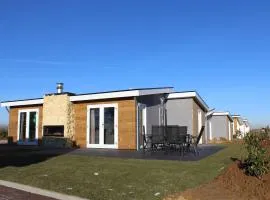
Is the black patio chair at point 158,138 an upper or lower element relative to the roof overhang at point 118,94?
lower

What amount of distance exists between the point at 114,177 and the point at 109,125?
892 centimetres

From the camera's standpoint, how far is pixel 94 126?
17.2 m

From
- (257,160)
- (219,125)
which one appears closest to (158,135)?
(257,160)

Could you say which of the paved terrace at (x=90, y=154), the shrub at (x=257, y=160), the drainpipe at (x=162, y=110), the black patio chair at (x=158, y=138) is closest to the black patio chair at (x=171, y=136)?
the black patio chair at (x=158, y=138)

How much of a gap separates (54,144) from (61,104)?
2.26 metres

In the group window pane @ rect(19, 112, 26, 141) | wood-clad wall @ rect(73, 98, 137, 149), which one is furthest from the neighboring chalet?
window pane @ rect(19, 112, 26, 141)

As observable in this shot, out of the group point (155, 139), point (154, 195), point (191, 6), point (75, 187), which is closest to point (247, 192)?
point (154, 195)

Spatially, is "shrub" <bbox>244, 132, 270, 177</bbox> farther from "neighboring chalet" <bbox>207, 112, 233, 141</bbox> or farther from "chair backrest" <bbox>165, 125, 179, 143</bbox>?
"neighboring chalet" <bbox>207, 112, 233, 141</bbox>

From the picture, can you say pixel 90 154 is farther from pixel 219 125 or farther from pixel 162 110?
pixel 219 125

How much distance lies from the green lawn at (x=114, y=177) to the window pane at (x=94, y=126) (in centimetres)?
695

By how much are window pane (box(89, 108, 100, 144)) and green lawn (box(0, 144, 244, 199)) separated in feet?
22.8

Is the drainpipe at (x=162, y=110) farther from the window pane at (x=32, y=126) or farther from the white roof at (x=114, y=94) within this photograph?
the window pane at (x=32, y=126)

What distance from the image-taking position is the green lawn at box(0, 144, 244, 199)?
251 inches

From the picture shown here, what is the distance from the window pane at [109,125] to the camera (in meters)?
16.4
